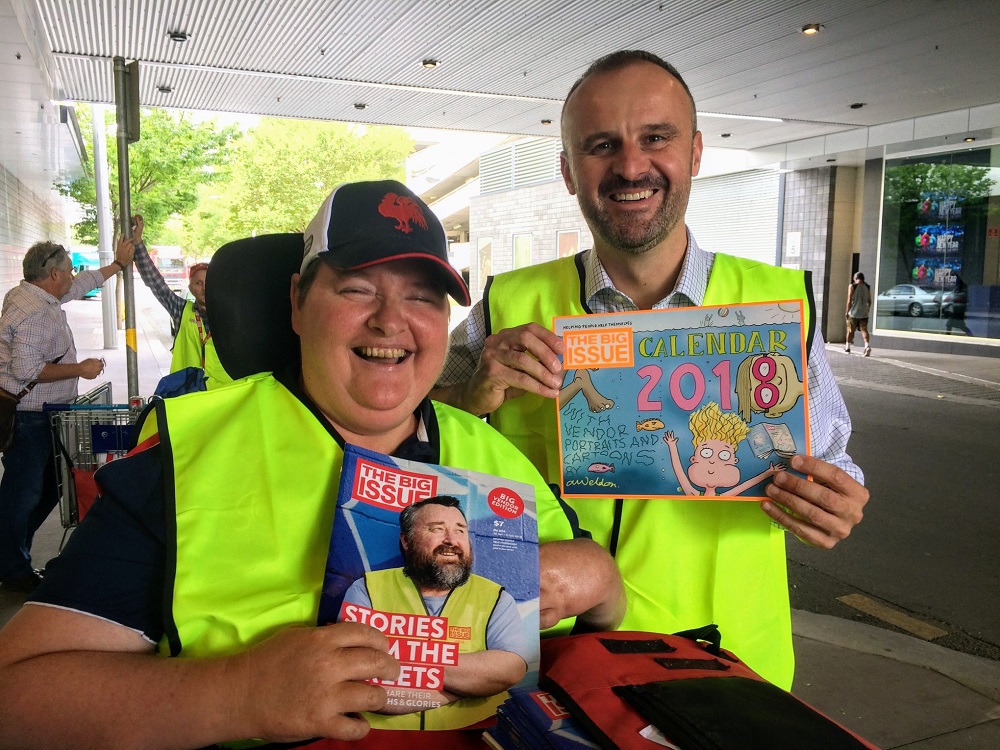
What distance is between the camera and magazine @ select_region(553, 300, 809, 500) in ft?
5.58

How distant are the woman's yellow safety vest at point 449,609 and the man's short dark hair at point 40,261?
4.98 meters

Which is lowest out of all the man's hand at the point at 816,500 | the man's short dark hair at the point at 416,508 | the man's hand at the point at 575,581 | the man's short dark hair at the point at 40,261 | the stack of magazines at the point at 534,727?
the stack of magazines at the point at 534,727

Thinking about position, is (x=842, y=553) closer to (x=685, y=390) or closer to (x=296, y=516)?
(x=685, y=390)

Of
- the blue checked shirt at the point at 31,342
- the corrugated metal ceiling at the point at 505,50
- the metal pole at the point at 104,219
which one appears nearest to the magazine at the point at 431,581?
the blue checked shirt at the point at 31,342

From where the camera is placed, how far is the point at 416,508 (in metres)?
1.29

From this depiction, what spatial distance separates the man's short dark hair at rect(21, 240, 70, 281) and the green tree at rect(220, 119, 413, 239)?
2731cm

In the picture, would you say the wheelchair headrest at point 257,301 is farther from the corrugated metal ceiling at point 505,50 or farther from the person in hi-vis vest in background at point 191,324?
the corrugated metal ceiling at point 505,50

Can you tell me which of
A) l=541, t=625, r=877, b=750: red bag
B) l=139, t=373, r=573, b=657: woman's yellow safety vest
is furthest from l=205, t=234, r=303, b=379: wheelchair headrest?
l=541, t=625, r=877, b=750: red bag

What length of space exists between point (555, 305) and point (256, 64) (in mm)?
10569

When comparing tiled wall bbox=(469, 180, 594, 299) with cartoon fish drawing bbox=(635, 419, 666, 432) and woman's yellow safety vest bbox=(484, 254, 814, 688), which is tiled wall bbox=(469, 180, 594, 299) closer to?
woman's yellow safety vest bbox=(484, 254, 814, 688)

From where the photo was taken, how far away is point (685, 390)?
5.72ft

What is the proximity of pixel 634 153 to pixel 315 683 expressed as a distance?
1403 millimetres

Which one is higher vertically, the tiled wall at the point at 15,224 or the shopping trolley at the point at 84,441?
the tiled wall at the point at 15,224

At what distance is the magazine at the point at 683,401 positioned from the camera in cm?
170
